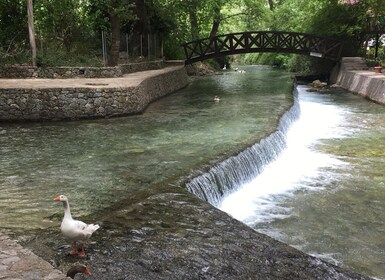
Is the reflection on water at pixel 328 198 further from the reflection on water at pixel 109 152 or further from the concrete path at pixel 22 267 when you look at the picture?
the concrete path at pixel 22 267

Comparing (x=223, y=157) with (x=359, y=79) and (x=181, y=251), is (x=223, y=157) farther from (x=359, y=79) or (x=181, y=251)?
(x=359, y=79)

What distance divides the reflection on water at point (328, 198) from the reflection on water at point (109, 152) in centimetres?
112

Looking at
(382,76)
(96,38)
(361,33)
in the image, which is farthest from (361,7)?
(96,38)

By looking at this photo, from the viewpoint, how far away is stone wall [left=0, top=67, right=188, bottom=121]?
12.8 m

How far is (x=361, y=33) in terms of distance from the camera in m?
24.9

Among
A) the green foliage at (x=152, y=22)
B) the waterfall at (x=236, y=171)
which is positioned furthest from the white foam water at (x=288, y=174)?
the green foliage at (x=152, y=22)

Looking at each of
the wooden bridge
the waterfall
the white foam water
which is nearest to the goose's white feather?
the waterfall

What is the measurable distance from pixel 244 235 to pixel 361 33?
2246 cm

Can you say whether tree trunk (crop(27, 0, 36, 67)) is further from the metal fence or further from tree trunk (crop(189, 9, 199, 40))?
tree trunk (crop(189, 9, 199, 40))

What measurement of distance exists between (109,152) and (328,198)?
460 centimetres

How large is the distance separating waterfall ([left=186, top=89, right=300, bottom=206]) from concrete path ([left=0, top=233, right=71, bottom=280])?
3586 mm

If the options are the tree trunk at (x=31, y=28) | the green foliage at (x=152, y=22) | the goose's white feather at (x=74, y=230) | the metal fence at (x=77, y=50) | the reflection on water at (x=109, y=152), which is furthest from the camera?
the green foliage at (x=152, y=22)

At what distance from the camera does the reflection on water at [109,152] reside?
677 centimetres

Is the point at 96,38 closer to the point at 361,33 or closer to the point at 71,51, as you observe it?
the point at 71,51
